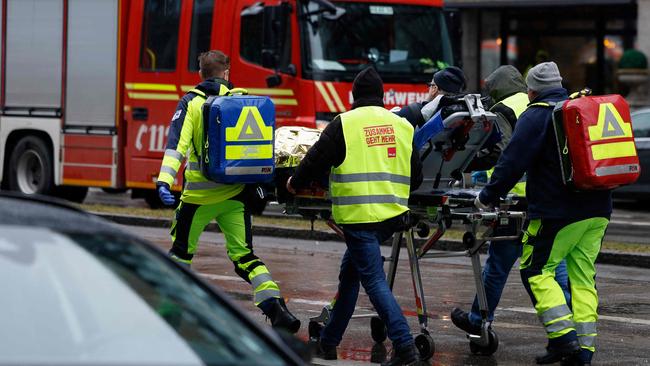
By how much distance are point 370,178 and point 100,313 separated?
4121 mm

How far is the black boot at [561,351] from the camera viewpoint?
7.89 m

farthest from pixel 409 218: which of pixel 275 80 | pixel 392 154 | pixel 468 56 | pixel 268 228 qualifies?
pixel 468 56

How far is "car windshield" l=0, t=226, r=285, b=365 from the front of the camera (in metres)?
3.76

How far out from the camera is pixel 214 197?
883cm

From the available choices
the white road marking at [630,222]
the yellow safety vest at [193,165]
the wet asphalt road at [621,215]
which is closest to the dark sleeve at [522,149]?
the yellow safety vest at [193,165]

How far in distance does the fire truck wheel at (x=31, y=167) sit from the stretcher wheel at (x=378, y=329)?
36.2 ft

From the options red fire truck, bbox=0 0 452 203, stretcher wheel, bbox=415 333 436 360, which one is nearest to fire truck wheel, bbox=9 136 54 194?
red fire truck, bbox=0 0 452 203

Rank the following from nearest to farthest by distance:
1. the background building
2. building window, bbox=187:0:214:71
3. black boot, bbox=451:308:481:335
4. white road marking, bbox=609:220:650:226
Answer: black boot, bbox=451:308:481:335 → building window, bbox=187:0:214:71 → white road marking, bbox=609:220:650:226 → the background building

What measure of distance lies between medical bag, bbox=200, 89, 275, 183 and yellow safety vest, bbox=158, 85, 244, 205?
Result: 11cm

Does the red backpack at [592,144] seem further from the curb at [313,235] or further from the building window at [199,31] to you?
the building window at [199,31]

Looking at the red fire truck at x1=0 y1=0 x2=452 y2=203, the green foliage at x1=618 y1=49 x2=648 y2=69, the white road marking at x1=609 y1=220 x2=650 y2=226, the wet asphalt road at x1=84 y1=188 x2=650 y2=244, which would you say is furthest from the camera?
the green foliage at x1=618 y1=49 x2=648 y2=69

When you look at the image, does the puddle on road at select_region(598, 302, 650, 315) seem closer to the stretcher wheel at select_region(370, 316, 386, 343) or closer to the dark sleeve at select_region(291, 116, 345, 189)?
the stretcher wheel at select_region(370, 316, 386, 343)

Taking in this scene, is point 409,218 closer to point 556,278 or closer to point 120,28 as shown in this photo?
point 556,278

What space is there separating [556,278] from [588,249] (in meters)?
0.84
